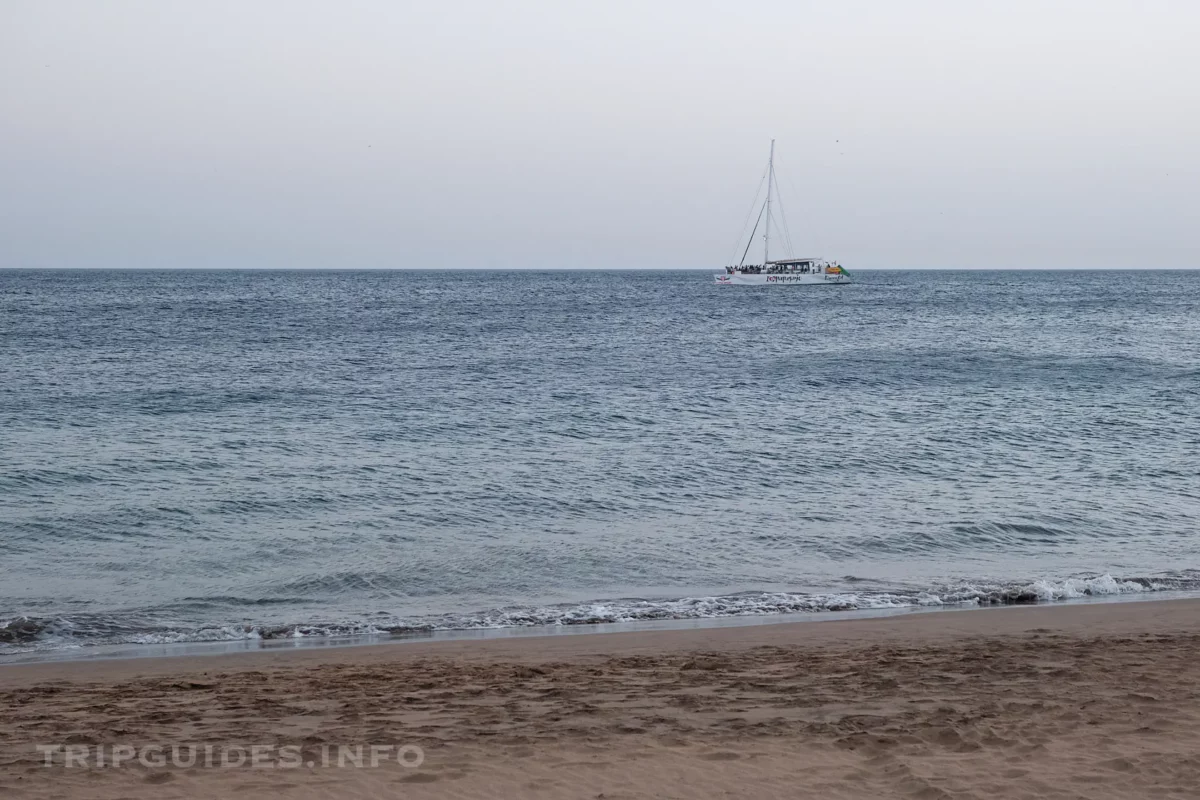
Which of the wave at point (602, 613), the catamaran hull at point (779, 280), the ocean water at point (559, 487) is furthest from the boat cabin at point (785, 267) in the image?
the wave at point (602, 613)

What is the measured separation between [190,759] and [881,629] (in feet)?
23.3

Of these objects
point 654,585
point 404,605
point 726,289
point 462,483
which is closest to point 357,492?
point 462,483

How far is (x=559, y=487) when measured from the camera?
17.8 meters

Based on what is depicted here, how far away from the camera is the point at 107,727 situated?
7.27 m

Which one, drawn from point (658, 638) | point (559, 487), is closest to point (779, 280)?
point (559, 487)

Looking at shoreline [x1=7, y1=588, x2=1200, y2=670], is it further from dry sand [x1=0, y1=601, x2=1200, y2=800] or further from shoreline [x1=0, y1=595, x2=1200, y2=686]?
dry sand [x1=0, y1=601, x2=1200, y2=800]

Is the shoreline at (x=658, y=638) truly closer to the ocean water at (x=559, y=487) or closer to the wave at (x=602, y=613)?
the wave at (x=602, y=613)

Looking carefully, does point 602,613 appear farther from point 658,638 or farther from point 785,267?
point 785,267

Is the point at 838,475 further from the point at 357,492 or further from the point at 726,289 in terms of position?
the point at 726,289

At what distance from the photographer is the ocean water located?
12281 mm

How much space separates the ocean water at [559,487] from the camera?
40.3 feet

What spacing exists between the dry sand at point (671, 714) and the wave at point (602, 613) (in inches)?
36.3

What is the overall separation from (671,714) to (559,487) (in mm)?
10423

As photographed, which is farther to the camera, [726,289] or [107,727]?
[726,289]
